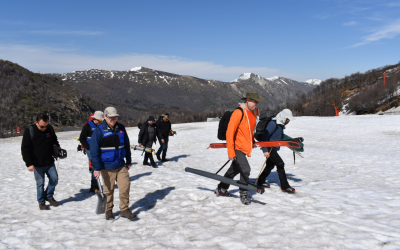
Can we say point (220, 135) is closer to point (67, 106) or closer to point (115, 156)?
point (115, 156)

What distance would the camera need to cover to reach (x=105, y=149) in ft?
17.0

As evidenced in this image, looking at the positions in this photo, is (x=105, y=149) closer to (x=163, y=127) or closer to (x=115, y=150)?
(x=115, y=150)

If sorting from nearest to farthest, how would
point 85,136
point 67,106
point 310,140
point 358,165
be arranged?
point 85,136, point 358,165, point 310,140, point 67,106

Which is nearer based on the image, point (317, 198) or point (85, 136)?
point (317, 198)

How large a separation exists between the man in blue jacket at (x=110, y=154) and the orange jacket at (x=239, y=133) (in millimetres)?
2203

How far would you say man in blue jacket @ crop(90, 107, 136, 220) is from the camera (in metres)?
5.11

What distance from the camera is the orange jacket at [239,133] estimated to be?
5.68 m

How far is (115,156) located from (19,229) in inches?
88.9

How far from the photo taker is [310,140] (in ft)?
73.2

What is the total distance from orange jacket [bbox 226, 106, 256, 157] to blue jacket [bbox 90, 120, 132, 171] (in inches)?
89.1

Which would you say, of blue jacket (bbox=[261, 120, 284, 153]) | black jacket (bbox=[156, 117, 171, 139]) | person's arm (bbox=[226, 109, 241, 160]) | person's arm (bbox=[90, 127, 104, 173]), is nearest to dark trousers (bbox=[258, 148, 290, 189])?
blue jacket (bbox=[261, 120, 284, 153])

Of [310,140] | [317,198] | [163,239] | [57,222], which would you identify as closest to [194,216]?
[163,239]

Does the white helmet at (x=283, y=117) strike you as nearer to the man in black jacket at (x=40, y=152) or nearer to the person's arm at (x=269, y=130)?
the person's arm at (x=269, y=130)

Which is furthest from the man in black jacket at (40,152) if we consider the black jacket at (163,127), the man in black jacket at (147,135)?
the black jacket at (163,127)
